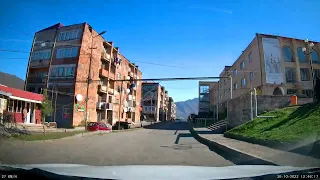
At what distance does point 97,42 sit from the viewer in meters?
38.4

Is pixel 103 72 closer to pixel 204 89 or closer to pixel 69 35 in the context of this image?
pixel 69 35

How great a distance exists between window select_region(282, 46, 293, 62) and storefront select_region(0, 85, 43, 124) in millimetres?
33012

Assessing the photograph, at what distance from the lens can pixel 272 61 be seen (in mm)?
31578

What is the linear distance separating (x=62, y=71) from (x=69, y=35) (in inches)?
215

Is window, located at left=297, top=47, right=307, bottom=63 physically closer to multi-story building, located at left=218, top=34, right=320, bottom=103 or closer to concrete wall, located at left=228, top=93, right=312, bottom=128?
multi-story building, located at left=218, top=34, right=320, bottom=103

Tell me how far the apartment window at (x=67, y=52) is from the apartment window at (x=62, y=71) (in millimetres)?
1821

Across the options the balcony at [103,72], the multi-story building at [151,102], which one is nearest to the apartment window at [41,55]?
the balcony at [103,72]

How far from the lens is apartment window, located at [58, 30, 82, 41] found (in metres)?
34.0

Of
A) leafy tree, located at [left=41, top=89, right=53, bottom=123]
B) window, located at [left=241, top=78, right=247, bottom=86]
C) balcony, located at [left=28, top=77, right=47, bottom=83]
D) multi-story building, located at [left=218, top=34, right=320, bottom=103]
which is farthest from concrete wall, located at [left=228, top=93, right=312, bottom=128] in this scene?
balcony, located at [left=28, top=77, right=47, bottom=83]

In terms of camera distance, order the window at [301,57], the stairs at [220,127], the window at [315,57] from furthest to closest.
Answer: the window at [315,57] → the window at [301,57] → the stairs at [220,127]

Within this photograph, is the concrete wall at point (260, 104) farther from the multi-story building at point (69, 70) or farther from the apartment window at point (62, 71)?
the apartment window at point (62, 71)

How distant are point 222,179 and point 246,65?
3675 centimetres

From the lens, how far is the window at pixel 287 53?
32844 mm

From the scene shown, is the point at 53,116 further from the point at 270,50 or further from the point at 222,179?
the point at 222,179
